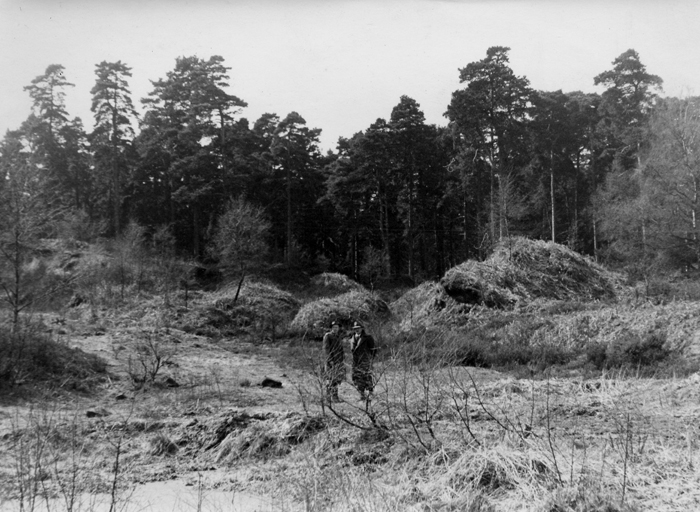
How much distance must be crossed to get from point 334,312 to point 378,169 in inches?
790

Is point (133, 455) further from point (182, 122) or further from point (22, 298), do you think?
point (182, 122)

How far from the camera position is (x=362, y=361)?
7.71 meters

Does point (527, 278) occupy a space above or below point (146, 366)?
above

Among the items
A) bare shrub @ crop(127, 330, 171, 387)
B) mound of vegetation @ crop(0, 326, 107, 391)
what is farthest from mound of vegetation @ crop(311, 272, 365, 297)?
mound of vegetation @ crop(0, 326, 107, 391)

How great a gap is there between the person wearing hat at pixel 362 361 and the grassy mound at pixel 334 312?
1036 cm

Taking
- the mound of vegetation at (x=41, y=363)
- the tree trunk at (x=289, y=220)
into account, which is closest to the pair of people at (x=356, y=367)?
the mound of vegetation at (x=41, y=363)

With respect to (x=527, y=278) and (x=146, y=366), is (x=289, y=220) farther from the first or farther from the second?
(x=146, y=366)

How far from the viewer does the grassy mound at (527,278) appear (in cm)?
1955

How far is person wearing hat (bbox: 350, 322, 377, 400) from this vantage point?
6.18m

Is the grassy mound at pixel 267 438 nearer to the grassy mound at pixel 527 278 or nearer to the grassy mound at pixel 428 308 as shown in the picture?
the grassy mound at pixel 428 308

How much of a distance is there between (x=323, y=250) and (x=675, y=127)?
2705 cm

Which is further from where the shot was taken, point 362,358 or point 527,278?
point 527,278

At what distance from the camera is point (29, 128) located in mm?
36344

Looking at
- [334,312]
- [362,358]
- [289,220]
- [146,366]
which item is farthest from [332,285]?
[362,358]
